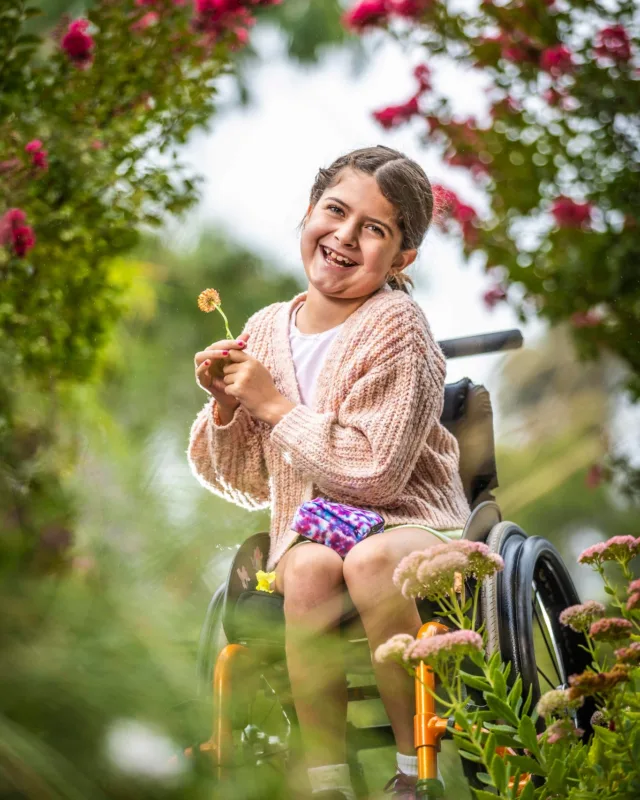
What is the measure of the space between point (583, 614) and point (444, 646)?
0.16 meters

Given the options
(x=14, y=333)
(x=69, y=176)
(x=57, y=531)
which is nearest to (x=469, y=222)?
(x=69, y=176)

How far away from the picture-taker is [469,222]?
236 centimetres

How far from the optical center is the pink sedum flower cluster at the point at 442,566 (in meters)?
0.68

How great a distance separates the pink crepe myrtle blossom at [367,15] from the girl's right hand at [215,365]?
1.56m

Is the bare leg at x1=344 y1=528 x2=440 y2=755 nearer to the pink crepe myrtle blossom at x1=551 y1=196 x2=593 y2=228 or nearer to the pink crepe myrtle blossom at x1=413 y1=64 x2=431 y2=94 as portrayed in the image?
the pink crepe myrtle blossom at x1=551 y1=196 x2=593 y2=228

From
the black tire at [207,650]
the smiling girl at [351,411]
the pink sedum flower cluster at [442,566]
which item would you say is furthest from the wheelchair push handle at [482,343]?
the pink sedum flower cluster at [442,566]

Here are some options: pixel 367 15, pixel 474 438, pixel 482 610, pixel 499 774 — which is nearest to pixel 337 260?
pixel 474 438

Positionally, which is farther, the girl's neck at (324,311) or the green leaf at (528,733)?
the girl's neck at (324,311)

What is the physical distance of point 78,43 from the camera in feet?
6.21

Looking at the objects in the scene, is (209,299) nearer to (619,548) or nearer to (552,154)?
(619,548)

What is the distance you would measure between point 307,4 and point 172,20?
418 mm

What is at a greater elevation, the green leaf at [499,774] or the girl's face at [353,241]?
the girl's face at [353,241]

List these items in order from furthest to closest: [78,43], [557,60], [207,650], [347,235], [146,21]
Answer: [557,60]
[146,21]
[78,43]
[347,235]
[207,650]

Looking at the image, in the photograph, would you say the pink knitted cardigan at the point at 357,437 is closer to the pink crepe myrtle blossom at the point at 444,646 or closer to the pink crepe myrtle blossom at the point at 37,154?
the pink crepe myrtle blossom at the point at 444,646
